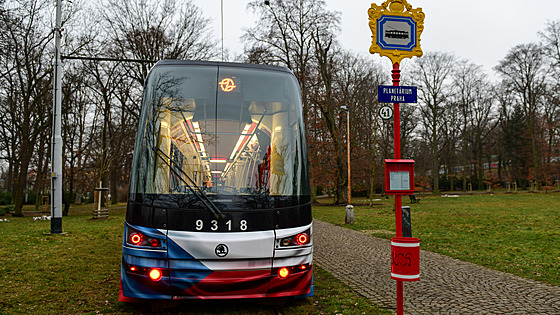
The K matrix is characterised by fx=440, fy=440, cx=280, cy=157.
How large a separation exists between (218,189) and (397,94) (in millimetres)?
2165

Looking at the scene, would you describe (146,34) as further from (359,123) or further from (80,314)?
(80,314)

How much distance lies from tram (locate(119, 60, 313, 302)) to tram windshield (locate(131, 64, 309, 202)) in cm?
1

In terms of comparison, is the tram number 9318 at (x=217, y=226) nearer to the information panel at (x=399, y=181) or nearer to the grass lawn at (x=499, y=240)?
the information panel at (x=399, y=181)

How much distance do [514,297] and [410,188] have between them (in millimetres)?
2801

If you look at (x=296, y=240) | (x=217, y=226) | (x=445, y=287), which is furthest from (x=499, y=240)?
(x=217, y=226)

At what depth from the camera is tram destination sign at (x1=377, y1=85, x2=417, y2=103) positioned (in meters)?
4.67

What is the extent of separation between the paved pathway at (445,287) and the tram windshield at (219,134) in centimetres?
231

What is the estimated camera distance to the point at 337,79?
3528 cm

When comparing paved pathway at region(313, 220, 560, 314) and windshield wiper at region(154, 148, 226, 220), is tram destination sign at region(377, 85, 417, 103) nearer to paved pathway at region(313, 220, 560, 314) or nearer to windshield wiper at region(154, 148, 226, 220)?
windshield wiper at region(154, 148, 226, 220)

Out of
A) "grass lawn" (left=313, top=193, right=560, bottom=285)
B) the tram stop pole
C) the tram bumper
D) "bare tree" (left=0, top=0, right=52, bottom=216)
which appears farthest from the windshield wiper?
"bare tree" (left=0, top=0, right=52, bottom=216)

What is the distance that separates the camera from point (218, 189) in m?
4.73

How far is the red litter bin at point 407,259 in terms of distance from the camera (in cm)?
441

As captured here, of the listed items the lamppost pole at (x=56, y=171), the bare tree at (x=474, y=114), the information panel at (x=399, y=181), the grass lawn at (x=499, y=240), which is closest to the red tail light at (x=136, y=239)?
the information panel at (x=399, y=181)

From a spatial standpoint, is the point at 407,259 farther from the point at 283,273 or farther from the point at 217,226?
the point at 217,226
